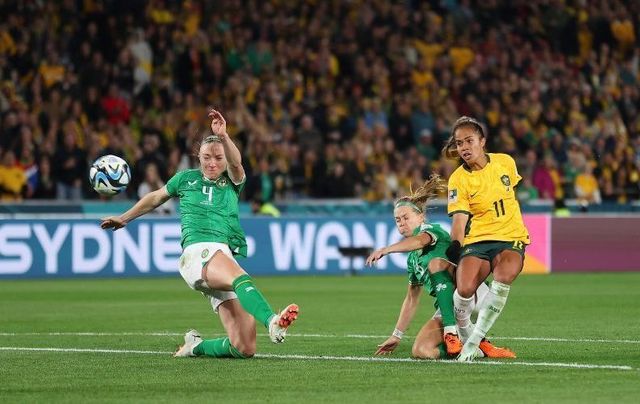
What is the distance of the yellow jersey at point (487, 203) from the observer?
10633mm

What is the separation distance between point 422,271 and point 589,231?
1471 cm

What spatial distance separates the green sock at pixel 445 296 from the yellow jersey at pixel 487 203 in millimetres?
364

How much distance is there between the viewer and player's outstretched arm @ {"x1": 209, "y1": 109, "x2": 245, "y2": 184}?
1027 centimetres

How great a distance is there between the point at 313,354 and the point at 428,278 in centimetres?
111

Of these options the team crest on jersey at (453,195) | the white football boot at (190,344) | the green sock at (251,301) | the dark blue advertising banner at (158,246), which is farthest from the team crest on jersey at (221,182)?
the dark blue advertising banner at (158,246)

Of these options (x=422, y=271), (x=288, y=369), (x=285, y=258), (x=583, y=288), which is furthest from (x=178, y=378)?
(x=285, y=258)

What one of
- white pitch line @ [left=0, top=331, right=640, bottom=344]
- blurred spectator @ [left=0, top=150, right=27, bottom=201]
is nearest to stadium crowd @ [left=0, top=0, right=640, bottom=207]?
blurred spectator @ [left=0, top=150, right=27, bottom=201]

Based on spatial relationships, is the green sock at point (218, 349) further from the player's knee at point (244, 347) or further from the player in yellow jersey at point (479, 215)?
the player in yellow jersey at point (479, 215)

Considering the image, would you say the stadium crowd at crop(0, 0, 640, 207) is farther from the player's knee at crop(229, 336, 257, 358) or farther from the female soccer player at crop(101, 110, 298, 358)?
the player's knee at crop(229, 336, 257, 358)

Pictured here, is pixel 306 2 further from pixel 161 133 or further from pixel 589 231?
pixel 589 231

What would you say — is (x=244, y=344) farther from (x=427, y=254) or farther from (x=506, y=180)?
(x=506, y=180)

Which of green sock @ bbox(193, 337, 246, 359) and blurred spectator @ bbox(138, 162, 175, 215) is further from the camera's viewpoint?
blurred spectator @ bbox(138, 162, 175, 215)

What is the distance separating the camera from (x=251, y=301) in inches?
406

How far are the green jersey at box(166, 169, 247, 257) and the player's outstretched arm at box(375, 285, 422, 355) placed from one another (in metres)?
1.35
